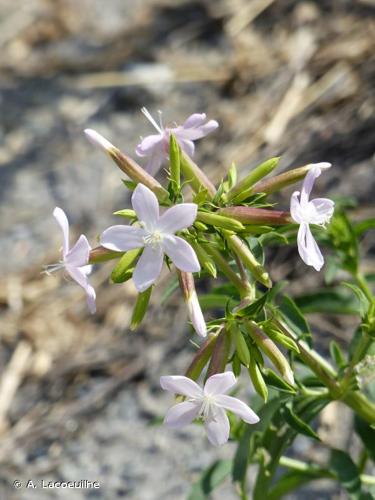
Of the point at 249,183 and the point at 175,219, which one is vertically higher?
the point at 175,219

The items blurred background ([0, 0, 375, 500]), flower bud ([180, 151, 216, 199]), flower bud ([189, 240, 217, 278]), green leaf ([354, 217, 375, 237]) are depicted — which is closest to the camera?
flower bud ([189, 240, 217, 278])

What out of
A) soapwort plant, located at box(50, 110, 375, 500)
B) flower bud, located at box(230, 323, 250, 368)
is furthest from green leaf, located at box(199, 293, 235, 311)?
flower bud, located at box(230, 323, 250, 368)

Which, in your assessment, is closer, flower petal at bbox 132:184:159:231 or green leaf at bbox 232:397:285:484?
flower petal at bbox 132:184:159:231

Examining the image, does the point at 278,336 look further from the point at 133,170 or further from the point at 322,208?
the point at 133,170

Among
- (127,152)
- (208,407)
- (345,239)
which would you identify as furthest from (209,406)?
(127,152)

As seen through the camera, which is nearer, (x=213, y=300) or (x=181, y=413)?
(x=181, y=413)

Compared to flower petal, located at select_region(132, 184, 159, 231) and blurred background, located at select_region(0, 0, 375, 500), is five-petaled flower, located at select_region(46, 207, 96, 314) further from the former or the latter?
blurred background, located at select_region(0, 0, 375, 500)

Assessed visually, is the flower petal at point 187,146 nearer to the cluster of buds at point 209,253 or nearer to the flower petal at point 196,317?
the cluster of buds at point 209,253
